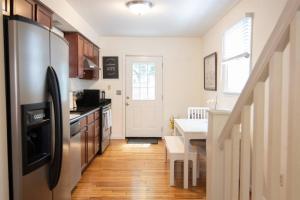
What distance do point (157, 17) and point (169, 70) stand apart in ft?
6.20

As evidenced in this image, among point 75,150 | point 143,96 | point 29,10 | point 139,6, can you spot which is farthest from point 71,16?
point 143,96

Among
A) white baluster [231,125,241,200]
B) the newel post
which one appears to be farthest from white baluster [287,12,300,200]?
the newel post

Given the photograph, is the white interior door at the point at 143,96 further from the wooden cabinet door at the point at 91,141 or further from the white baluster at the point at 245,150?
the white baluster at the point at 245,150

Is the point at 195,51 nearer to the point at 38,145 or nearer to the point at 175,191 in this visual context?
the point at 175,191

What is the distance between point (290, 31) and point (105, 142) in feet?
14.7

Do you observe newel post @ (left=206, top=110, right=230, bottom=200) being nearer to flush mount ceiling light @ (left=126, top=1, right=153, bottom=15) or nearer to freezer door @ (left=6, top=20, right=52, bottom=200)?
freezer door @ (left=6, top=20, right=52, bottom=200)

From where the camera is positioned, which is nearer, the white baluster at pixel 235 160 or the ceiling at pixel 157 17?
the white baluster at pixel 235 160

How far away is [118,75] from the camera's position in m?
5.86

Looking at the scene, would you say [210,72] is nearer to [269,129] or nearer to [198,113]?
[198,113]

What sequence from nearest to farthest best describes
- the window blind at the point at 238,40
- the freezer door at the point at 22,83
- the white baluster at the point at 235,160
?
the white baluster at the point at 235,160 < the freezer door at the point at 22,83 < the window blind at the point at 238,40

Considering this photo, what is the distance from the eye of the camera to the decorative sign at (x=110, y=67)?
583cm

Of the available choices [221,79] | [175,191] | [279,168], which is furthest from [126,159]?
[279,168]

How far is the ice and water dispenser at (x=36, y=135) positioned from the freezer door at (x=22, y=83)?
31mm

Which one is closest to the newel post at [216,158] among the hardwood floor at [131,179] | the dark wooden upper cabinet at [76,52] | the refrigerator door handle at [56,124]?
the refrigerator door handle at [56,124]
